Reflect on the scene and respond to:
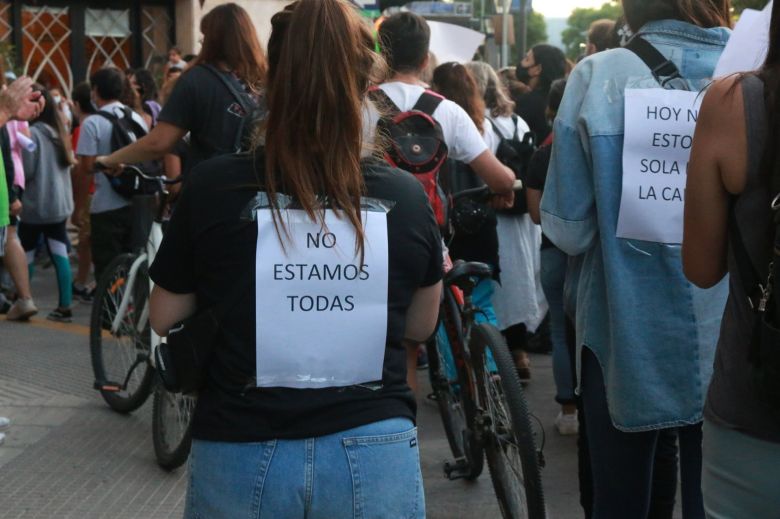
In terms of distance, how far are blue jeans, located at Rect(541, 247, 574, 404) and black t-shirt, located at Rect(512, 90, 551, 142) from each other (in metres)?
2.76

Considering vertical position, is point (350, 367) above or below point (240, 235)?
below

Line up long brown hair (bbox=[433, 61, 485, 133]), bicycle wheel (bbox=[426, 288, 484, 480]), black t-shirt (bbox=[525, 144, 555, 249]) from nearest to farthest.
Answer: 1. black t-shirt (bbox=[525, 144, 555, 249])
2. bicycle wheel (bbox=[426, 288, 484, 480])
3. long brown hair (bbox=[433, 61, 485, 133])

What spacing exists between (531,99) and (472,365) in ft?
14.2

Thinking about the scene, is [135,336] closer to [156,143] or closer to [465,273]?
[156,143]

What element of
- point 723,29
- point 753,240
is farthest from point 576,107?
point 753,240

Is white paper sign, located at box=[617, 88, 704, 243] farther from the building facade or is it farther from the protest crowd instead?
the building facade

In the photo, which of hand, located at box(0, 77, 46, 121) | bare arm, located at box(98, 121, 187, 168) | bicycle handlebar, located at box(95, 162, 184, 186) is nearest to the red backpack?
bare arm, located at box(98, 121, 187, 168)

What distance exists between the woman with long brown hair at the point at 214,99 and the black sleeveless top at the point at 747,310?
335cm

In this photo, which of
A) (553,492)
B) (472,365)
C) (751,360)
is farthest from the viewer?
(553,492)

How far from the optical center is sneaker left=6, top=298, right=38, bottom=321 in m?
9.04

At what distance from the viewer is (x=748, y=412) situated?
209 cm

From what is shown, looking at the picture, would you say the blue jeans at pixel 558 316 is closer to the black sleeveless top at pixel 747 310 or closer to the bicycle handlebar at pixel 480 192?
the bicycle handlebar at pixel 480 192

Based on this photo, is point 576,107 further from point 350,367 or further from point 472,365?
point 472,365

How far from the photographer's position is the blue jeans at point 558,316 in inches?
228
